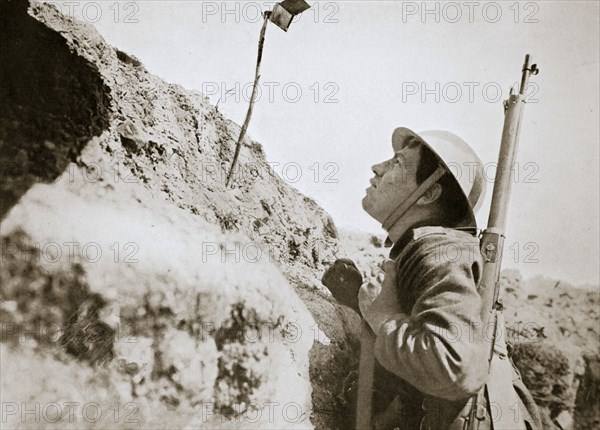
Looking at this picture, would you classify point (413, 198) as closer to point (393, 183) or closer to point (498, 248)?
point (393, 183)

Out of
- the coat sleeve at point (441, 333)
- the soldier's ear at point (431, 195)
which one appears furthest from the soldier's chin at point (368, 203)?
the coat sleeve at point (441, 333)

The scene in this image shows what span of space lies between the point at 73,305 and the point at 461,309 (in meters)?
1.64

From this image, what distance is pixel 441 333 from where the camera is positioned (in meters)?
2.06

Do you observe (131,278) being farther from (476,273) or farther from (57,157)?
(476,273)

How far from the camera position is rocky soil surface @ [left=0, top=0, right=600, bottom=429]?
2049 millimetres

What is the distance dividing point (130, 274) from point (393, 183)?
147 centimetres

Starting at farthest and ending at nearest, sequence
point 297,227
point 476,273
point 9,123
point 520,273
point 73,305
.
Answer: point 520,273
point 297,227
point 476,273
point 9,123
point 73,305

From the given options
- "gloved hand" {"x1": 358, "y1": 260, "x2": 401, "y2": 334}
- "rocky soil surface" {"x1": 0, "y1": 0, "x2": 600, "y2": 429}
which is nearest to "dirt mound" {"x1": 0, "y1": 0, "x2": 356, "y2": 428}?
"rocky soil surface" {"x1": 0, "y1": 0, "x2": 600, "y2": 429}

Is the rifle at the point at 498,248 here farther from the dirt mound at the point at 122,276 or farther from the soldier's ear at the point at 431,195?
the dirt mound at the point at 122,276

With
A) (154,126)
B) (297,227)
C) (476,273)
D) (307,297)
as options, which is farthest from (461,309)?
(154,126)

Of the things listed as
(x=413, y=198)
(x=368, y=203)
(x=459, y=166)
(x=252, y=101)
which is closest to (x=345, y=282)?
(x=368, y=203)

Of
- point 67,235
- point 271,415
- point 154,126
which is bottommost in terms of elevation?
point 271,415

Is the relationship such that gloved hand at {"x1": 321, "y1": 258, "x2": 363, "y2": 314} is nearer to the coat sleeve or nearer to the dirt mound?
the dirt mound

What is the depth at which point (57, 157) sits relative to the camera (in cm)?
226
